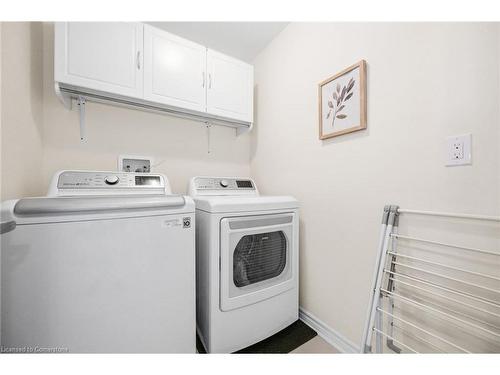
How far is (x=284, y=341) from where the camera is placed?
1.35 metres

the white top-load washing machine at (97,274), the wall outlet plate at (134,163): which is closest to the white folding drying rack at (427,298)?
the white top-load washing machine at (97,274)

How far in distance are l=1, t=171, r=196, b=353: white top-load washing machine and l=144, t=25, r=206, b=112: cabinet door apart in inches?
33.6

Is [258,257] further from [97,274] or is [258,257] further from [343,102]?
[343,102]

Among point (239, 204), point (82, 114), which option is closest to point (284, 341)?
point (239, 204)

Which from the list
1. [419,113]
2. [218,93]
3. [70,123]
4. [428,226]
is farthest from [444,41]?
[70,123]

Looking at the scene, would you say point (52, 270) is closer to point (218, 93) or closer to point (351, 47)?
point (218, 93)

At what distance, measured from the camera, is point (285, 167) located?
1781mm

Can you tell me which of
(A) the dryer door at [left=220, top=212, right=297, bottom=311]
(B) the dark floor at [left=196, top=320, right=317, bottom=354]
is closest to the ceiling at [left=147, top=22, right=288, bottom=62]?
(A) the dryer door at [left=220, top=212, right=297, bottom=311]

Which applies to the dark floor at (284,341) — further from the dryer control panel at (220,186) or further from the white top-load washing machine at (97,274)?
the dryer control panel at (220,186)

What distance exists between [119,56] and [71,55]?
0.25m

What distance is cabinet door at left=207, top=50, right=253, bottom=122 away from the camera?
166 cm

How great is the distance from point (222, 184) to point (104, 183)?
2.78 ft

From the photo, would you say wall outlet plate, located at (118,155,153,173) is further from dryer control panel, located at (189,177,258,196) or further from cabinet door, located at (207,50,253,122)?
cabinet door, located at (207,50,253,122)
